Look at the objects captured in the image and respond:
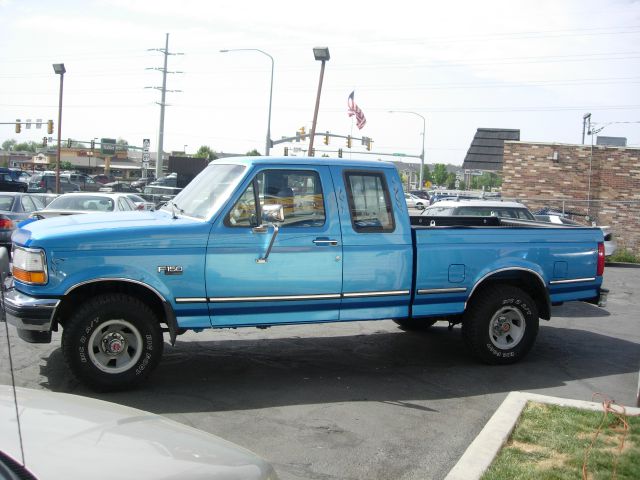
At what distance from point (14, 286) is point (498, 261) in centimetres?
478

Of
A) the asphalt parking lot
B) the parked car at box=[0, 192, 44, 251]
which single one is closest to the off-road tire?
the asphalt parking lot

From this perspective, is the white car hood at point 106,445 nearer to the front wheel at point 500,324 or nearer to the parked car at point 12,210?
the front wheel at point 500,324

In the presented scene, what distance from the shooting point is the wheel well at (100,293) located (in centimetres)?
626

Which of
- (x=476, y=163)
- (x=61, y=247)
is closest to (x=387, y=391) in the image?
(x=61, y=247)

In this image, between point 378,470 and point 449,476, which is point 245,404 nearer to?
point 378,470

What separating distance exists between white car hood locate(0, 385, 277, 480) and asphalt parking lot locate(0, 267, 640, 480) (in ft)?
6.38

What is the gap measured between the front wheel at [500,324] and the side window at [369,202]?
1.39m

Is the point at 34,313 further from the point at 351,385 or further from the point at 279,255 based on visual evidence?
the point at 351,385

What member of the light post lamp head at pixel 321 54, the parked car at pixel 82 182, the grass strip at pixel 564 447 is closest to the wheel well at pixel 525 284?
the grass strip at pixel 564 447

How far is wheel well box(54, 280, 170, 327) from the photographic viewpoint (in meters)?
6.26

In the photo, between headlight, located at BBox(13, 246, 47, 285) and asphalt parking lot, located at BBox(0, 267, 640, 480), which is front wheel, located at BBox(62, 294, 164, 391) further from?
headlight, located at BBox(13, 246, 47, 285)

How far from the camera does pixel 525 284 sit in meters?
8.06

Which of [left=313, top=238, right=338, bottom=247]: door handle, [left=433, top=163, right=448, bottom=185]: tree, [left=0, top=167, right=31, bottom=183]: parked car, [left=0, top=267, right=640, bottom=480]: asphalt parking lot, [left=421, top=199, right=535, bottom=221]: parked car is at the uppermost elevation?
[left=433, top=163, right=448, bottom=185]: tree

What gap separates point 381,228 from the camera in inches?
283
